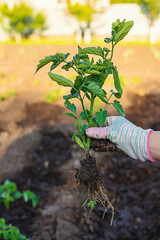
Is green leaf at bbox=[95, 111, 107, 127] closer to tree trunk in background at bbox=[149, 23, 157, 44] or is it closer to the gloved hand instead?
the gloved hand

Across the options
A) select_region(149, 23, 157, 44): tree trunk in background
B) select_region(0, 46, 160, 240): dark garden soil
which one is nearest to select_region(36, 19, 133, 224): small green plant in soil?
select_region(0, 46, 160, 240): dark garden soil

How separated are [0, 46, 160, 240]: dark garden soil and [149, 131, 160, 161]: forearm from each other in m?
0.50

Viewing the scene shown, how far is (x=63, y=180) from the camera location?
412cm

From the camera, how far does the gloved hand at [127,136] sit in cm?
174

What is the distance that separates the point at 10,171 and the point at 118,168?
158 cm

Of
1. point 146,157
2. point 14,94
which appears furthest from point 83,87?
point 14,94

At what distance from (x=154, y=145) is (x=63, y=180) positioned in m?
2.59

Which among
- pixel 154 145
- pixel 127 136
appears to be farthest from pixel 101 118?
pixel 154 145

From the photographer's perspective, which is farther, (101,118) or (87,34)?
(87,34)

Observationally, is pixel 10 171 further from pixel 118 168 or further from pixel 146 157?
pixel 146 157

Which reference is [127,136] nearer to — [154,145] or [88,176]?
[154,145]

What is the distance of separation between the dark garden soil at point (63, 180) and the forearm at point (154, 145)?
504 mm

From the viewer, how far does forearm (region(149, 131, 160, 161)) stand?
171 centimetres

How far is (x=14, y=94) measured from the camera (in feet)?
25.5
